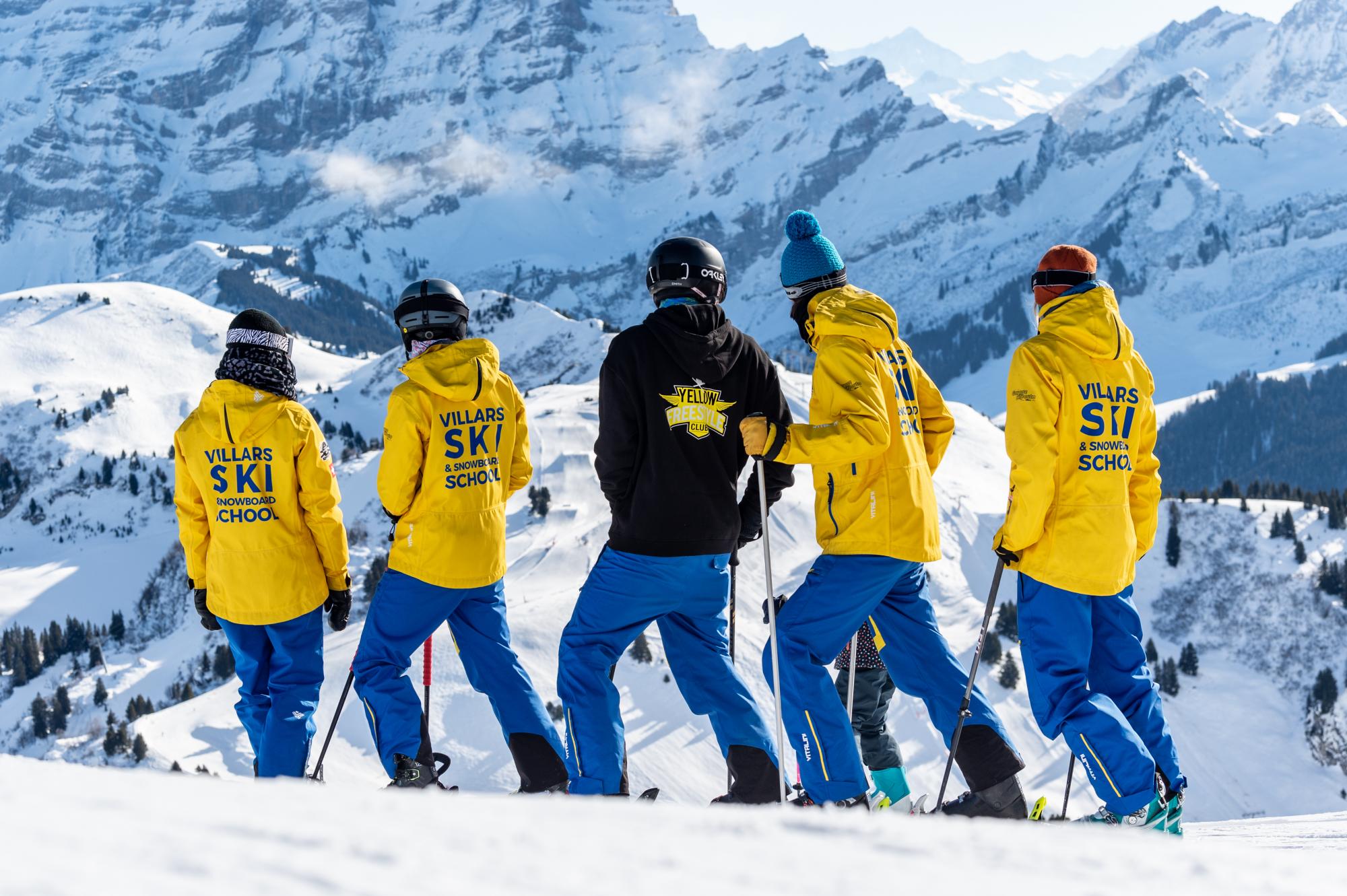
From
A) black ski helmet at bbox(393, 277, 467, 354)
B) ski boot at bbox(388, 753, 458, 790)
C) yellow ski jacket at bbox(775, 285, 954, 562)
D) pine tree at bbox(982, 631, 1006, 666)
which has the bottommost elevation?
pine tree at bbox(982, 631, 1006, 666)

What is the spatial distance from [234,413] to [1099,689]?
15.7ft

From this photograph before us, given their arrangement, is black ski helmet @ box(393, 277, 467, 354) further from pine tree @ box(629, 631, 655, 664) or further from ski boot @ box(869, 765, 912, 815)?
pine tree @ box(629, 631, 655, 664)

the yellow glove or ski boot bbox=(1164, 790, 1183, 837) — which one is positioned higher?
the yellow glove

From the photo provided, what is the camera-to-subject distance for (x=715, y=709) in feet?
18.8

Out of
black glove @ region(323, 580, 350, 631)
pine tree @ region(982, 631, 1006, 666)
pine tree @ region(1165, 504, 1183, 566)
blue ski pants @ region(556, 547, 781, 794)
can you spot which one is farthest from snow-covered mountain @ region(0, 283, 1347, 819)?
blue ski pants @ region(556, 547, 781, 794)

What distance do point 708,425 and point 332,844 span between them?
11.5 feet

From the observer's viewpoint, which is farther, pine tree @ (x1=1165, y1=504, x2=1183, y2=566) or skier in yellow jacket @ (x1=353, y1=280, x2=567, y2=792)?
pine tree @ (x1=1165, y1=504, x2=1183, y2=566)

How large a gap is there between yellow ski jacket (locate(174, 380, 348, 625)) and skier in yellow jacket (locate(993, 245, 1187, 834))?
3680 millimetres

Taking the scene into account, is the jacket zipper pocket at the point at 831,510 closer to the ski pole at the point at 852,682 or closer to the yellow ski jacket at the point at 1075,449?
the yellow ski jacket at the point at 1075,449

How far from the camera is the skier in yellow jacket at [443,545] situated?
19.9ft

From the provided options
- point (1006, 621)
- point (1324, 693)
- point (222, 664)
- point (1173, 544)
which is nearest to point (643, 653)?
point (1006, 621)

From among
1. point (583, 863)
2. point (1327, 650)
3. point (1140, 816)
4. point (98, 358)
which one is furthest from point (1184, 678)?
point (98, 358)

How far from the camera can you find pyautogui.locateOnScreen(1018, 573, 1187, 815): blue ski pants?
5.44 metres

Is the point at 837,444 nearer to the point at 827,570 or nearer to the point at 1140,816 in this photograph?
the point at 827,570
